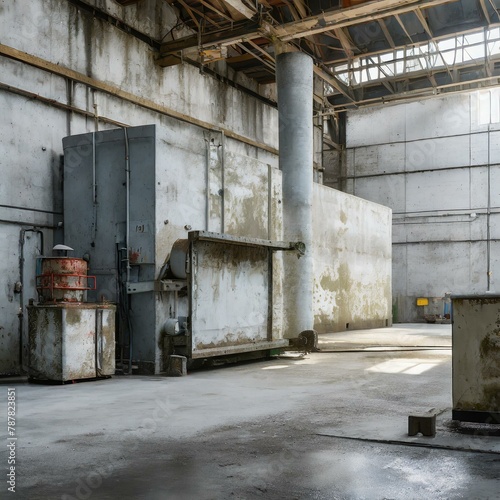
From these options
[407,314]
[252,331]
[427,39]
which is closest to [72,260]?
[252,331]

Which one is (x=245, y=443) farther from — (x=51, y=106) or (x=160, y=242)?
(x=51, y=106)

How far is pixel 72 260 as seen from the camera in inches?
336

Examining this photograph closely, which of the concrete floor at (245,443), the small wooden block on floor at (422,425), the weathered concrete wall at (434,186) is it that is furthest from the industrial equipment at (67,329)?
the weathered concrete wall at (434,186)

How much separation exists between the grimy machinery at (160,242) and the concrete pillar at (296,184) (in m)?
1.92

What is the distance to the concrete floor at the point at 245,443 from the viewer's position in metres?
3.64

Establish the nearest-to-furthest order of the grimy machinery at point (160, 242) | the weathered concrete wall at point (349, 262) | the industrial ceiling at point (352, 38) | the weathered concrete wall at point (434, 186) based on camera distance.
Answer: the grimy machinery at point (160, 242) < the industrial ceiling at point (352, 38) < the weathered concrete wall at point (349, 262) < the weathered concrete wall at point (434, 186)

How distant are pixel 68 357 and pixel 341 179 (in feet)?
61.3

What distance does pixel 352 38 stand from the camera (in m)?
16.6

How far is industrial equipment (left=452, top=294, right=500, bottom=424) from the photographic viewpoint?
16.6 feet

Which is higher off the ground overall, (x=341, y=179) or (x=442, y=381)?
(x=341, y=179)

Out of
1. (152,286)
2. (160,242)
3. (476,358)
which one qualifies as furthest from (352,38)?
(476,358)

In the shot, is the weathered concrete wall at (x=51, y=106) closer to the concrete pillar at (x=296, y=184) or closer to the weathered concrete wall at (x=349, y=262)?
the concrete pillar at (x=296, y=184)

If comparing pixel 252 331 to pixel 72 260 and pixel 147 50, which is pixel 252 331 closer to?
pixel 72 260

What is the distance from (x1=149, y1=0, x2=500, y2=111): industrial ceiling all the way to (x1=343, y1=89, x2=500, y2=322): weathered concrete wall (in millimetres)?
3089
